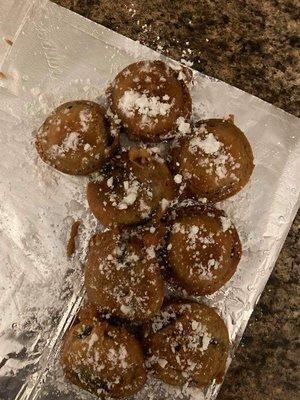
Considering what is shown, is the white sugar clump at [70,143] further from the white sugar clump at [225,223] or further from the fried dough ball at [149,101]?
the white sugar clump at [225,223]

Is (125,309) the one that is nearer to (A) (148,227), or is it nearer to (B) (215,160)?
(A) (148,227)

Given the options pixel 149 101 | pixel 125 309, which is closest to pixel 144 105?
pixel 149 101

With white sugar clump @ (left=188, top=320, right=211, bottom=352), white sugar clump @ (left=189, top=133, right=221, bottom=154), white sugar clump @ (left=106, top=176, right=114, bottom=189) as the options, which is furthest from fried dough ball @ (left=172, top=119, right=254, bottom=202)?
white sugar clump @ (left=188, top=320, right=211, bottom=352)

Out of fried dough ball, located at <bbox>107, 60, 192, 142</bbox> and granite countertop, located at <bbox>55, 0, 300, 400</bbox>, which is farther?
granite countertop, located at <bbox>55, 0, 300, 400</bbox>

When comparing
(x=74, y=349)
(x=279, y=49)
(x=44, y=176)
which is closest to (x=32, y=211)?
(x=44, y=176)

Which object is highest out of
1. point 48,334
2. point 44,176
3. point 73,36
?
point 73,36

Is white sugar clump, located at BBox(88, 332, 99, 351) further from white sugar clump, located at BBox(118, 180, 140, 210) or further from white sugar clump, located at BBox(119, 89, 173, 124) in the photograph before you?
white sugar clump, located at BBox(119, 89, 173, 124)

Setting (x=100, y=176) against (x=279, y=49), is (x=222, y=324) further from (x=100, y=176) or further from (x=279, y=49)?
(x=279, y=49)

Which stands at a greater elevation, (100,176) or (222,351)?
(100,176)
